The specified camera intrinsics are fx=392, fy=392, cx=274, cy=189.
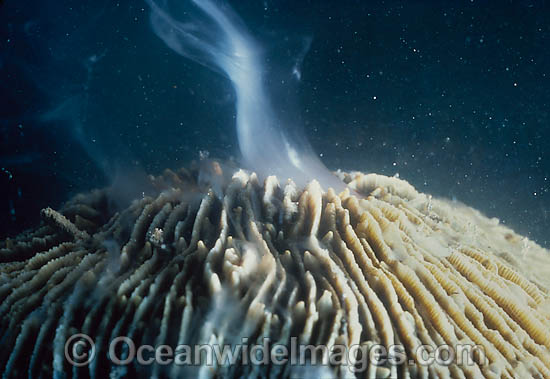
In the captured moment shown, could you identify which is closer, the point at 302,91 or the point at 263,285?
the point at 263,285

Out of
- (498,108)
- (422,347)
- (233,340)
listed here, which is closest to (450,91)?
(498,108)

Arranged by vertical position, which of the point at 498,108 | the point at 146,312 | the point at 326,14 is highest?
the point at 498,108

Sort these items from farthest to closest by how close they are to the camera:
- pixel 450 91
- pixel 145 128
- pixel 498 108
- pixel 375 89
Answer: pixel 498 108, pixel 450 91, pixel 375 89, pixel 145 128

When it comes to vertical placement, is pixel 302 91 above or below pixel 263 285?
above

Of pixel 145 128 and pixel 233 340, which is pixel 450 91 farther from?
pixel 233 340

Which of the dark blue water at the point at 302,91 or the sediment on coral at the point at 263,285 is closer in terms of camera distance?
the sediment on coral at the point at 263,285
